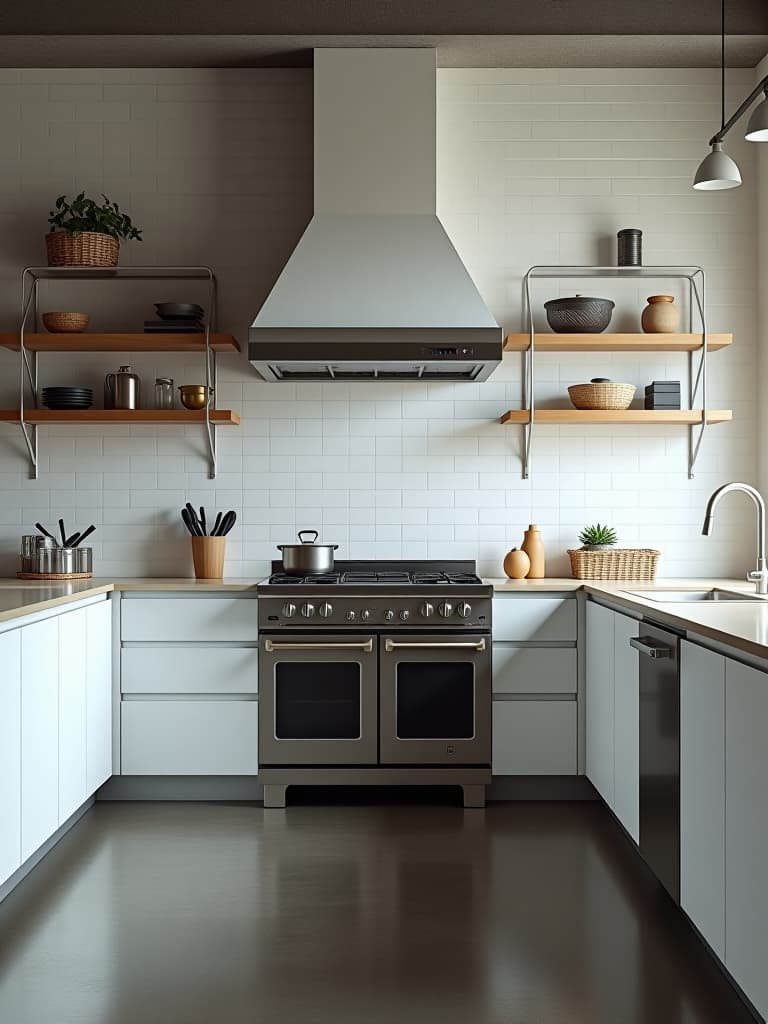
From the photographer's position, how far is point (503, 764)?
4105 millimetres

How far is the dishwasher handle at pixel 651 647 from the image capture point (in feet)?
9.17

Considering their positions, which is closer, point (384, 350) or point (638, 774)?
point (638, 774)

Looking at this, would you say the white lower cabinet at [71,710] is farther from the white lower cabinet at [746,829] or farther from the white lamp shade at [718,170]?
the white lamp shade at [718,170]

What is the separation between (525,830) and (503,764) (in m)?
0.37

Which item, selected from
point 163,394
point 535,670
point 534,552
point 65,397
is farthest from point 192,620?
point 534,552

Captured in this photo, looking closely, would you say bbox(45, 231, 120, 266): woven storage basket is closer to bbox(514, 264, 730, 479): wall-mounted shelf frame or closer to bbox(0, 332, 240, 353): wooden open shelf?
bbox(0, 332, 240, 353): wooden open shelf

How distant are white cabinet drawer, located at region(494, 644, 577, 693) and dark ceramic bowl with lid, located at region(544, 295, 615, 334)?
4.65 feet

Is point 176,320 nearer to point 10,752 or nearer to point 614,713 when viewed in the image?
point 10,752

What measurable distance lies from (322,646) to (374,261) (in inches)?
63.6

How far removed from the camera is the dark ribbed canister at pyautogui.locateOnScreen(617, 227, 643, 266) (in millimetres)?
4566

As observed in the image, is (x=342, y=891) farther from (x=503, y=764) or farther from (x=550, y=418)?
(x=550, y=418)

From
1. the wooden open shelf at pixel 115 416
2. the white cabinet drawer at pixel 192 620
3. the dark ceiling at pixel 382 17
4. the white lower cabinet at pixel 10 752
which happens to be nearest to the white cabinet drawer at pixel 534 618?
the white cabinet drawer at pixel 192 620

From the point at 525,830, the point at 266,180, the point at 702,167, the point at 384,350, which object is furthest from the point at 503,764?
the point at 266,180

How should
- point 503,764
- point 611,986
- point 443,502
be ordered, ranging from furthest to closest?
point 443,502 < point 503,764 < point 611,986
